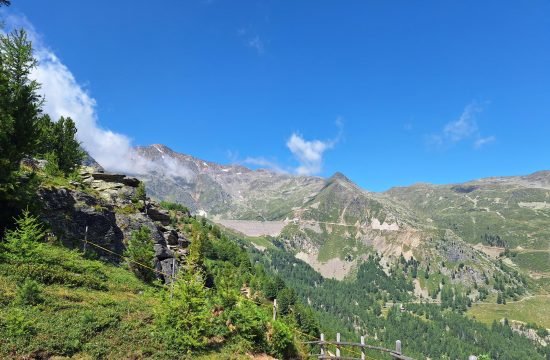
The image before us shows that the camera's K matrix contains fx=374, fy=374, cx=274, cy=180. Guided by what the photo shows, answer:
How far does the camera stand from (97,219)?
43062mm

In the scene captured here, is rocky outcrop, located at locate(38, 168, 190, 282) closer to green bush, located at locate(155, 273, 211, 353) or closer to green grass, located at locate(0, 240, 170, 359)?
green grass, located at locate(0, 240, 170, 359)

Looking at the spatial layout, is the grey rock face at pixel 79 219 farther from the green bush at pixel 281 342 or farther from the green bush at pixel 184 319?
the green bush at pixel 281 342

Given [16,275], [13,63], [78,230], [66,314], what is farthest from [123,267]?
[13,63]

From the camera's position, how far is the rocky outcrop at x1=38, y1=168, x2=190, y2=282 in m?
38.3

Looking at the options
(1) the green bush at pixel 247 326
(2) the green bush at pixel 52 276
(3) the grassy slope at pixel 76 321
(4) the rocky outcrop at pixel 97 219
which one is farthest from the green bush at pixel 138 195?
(1) the green bush at pixel 247 326

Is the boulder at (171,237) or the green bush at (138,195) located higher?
the green bush at (138,195)

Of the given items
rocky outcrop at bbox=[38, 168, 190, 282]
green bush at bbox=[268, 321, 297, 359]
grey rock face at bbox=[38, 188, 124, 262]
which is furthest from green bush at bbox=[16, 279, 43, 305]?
grey rock face at bbox=[38, 188, 124, 262]

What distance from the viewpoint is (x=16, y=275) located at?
23.9 m

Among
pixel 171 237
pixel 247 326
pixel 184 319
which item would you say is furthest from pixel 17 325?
pixel 171 237

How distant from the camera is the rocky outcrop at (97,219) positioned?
126ft

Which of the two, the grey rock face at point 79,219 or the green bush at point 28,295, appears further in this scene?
the grey rock face at point 79,219

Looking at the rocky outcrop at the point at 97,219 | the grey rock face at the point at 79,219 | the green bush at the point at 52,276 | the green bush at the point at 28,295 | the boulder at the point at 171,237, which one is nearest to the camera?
the green bush at the point at 28,295

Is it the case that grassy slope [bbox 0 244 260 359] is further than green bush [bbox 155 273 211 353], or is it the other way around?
green bush [bbox 155 273 211 353]

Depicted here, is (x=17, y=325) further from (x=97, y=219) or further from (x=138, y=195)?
(x=138, y=195)
